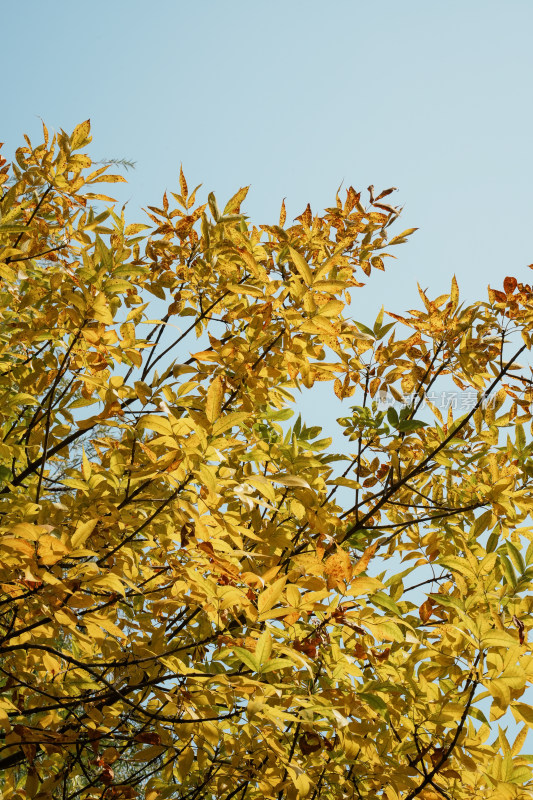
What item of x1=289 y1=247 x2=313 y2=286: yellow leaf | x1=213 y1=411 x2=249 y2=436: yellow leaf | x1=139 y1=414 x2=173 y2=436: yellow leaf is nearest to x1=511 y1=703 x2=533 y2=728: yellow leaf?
x1=213 y1=411 x2=249 y2=436: yellow leaf

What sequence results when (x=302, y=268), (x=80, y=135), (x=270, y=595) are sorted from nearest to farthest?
1. (x=270, y=595)
2. (x=302, y=268)
3. (x=80, y=135)

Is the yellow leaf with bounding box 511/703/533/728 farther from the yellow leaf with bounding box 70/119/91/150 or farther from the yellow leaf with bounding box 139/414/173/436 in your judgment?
the yellow leaf with bounding box 70/119/91/150

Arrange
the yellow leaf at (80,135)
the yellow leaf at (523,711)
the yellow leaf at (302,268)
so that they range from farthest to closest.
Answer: the yellow leaf at (80,135) < the yellow leaf at (302,268) < the yellow leaf at (523,711)

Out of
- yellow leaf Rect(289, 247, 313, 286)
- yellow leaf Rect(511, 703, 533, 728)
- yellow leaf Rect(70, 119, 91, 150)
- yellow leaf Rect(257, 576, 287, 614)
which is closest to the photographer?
yellow leaf Rect(257, 576, 287, 614)

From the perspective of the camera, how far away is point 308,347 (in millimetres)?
1875

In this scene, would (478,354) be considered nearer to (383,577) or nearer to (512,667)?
(383,577)

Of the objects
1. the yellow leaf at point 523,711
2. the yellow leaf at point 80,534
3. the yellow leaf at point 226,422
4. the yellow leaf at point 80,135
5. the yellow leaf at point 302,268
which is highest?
the yellow leaf at point 80,135

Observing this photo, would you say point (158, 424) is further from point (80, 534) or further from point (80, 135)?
point (80, 135)

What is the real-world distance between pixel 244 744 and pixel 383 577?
699mm

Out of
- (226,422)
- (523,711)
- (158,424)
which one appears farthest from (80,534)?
(523,711)

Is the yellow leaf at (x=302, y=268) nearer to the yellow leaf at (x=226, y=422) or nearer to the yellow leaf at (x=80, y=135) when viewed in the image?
the yellow leaf at (x=226, y=422)

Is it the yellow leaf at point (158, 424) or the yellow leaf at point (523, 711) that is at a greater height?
the yellow leaf at point (158, 424)

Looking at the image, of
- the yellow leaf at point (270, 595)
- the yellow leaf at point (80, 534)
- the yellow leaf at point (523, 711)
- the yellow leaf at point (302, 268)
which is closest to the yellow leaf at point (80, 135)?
the yellow leaf at point (302, 268)

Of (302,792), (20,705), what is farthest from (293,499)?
(20,705)
